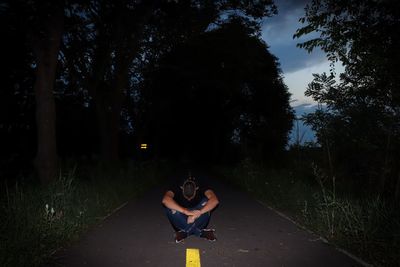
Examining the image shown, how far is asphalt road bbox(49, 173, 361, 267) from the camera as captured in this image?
20.8 feet

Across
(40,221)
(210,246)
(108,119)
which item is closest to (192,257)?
(210,246)

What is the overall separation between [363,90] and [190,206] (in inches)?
229

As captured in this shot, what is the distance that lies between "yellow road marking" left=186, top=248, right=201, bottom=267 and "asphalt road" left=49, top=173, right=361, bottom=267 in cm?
9

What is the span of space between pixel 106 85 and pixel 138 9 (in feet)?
Answer: 20.3

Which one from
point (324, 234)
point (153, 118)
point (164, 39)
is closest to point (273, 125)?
point (153, 118)

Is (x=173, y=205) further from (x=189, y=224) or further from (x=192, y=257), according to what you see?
(x=192, y=257)

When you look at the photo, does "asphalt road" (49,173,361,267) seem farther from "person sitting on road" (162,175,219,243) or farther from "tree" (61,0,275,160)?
"tree" (61,0,275,160)

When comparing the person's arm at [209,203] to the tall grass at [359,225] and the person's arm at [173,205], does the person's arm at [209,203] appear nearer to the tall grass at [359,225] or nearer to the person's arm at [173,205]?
the person's arm at [173,205]

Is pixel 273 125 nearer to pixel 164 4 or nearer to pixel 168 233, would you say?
pixel 164 4

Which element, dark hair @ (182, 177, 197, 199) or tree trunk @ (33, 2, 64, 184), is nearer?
dark hair @ (182, 177, 197, 199)

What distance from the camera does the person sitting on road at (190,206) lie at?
25.0 ft

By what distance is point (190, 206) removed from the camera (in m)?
7.74

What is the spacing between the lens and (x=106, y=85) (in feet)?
78.9

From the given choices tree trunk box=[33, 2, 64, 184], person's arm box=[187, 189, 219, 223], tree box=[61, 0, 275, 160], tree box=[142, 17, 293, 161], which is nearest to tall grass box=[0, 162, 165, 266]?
tree trunk box=[33, 2, 64, 184]
